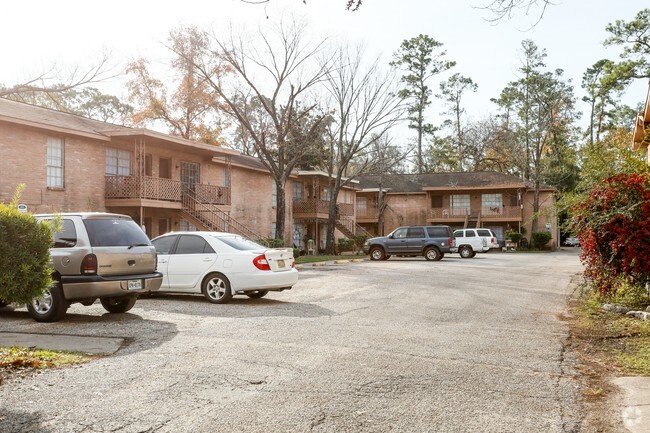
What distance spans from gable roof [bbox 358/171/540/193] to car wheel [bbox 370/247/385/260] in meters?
18.6

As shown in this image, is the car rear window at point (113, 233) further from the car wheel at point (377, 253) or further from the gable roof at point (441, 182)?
the gable roof at point (441, 182)

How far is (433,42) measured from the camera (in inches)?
2406

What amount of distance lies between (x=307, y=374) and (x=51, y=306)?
5.62 m

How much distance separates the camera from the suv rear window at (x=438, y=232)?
107 ft

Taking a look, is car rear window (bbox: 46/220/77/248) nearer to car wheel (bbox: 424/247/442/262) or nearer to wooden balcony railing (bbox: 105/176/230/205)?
wooden balcony railing (bbox: 105/176/230/205)

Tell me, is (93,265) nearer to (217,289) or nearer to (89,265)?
(89,265)

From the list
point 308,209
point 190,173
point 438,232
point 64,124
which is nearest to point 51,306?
point 64,124

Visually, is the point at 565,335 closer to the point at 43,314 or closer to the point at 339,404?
the point at 339,404

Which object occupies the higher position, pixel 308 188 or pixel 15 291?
pixel 308 188

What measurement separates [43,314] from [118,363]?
394 cm

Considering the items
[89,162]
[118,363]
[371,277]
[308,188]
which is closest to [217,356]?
[118,363]

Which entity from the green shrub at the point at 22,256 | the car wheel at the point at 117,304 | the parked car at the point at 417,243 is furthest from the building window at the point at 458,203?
the green shrub at the point at 22,256

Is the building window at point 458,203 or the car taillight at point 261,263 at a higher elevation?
the building window at point 458,203

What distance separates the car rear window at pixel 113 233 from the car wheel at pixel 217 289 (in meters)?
2.11
